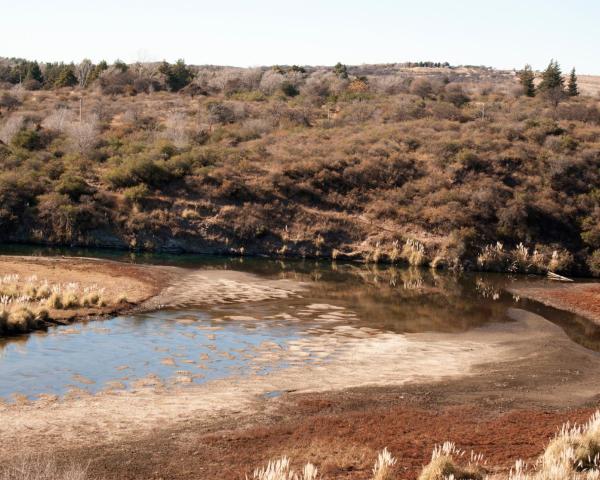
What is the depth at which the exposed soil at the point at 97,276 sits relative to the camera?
80.1ft

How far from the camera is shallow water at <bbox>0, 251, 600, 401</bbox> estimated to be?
16984 millimetres

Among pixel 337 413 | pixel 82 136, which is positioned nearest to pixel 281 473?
pixel 337 413

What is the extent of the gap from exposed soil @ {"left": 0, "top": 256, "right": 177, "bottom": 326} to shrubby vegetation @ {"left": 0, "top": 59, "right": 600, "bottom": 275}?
923cm

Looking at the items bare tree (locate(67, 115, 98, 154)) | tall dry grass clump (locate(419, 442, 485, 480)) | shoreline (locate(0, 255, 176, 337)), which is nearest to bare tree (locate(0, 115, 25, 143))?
bare tree (locate(67, 115, 98, 154))

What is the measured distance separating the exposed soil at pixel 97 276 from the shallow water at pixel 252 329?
127 cm

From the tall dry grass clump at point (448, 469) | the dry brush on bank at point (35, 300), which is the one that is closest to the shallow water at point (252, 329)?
the dry brush on bank at point (35, 300)

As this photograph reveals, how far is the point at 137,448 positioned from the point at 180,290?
18.7 m

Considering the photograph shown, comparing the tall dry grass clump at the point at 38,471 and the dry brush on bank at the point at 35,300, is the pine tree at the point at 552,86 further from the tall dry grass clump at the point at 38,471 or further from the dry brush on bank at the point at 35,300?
the tall dry grass clump at the point at 38,471

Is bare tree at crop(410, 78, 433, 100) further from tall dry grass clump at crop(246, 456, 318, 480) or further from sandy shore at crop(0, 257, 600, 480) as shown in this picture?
tall dry grass clump at crop(246, 456, 318, 480)

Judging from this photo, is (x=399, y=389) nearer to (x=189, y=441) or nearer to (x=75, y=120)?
(x=189, y=441)

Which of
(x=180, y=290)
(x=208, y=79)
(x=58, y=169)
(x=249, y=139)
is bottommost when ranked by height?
(x=180, y=290)

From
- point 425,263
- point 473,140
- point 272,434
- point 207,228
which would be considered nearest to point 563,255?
point 425,263

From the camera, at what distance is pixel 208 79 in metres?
102

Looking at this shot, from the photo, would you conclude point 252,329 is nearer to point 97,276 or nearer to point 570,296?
point 97,276
